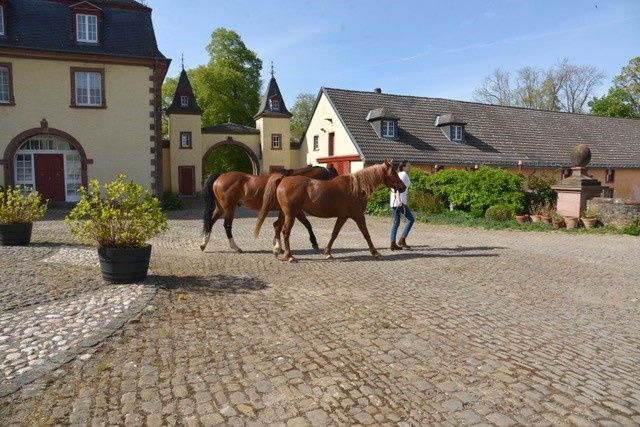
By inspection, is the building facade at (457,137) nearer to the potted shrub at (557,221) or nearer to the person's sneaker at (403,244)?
the potted shrub at (557,221)

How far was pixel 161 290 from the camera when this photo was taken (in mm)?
5926

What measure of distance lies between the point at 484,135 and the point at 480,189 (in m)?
12.7

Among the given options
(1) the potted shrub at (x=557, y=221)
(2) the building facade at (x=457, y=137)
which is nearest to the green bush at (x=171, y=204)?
(2) the building facade at (x=457, y=137)

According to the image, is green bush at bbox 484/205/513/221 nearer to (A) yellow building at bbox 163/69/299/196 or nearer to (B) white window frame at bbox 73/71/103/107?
(B) white window frame at bbox 73/71/103/107

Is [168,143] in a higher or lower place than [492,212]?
higher

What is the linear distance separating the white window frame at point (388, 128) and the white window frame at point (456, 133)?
3.91 m

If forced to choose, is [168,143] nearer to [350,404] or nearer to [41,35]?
[41,35]

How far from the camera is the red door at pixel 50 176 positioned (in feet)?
64.0

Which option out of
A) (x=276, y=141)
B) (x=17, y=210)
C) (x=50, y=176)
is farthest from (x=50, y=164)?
(x=276, y=141)

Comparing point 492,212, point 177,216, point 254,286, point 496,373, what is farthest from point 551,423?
point 177,216

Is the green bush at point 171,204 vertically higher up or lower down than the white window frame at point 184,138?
lower down

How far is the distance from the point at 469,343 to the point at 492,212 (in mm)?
11876

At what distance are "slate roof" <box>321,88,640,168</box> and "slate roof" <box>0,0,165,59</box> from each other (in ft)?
33.6

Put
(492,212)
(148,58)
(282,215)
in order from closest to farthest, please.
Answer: (282,215)
(492,212)
(148,58)
